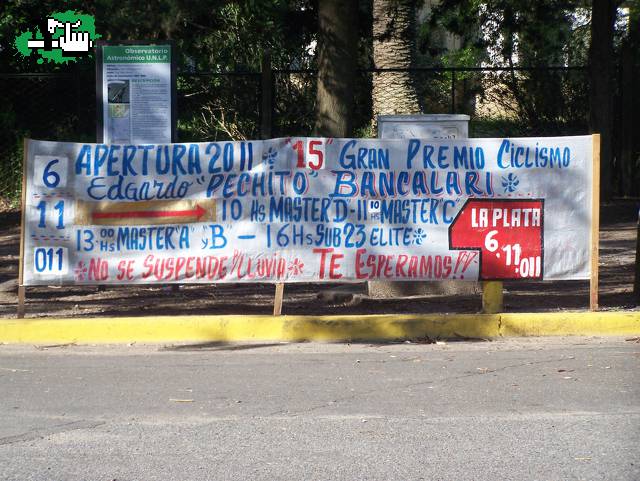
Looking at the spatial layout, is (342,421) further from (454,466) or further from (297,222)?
(297,222)

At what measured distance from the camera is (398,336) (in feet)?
26.9

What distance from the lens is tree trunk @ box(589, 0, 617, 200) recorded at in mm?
17656

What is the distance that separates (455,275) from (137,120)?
3.81m

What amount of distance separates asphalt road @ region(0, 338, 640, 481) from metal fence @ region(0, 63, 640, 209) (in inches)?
429

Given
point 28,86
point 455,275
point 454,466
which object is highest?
point 28,86

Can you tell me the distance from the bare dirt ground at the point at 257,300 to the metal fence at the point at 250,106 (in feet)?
24.7

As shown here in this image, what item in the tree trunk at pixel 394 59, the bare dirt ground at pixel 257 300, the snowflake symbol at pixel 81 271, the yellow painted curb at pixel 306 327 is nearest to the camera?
the yellow painted curb at pixel 306 327

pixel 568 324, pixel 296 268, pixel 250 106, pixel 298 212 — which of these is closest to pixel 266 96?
pixel 250 106

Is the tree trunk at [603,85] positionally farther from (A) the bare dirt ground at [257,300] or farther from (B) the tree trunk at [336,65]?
(B) the tree trunk at [336,65]

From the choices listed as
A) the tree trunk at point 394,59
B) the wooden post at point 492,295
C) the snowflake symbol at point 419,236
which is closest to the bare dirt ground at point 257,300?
the wooden post at point 492,295

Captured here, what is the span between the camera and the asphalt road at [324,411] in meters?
4.85

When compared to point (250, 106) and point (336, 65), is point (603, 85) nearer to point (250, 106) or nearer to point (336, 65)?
point (250, 106)

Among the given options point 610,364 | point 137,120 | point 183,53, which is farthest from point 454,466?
point 183,53

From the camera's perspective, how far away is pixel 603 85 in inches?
695
